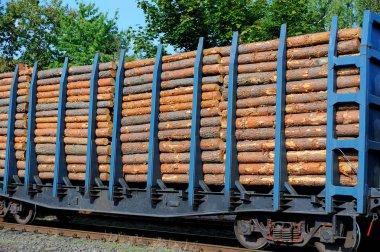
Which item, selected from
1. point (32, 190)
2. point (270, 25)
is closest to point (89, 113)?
point (32, 190)

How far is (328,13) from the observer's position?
38.7 meters

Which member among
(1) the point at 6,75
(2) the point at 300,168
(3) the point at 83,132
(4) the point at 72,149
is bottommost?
(2) the point at 300,168

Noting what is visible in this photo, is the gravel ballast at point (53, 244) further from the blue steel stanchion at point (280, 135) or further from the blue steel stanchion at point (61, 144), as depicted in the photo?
the blue steel stanchion at point (280, 135)

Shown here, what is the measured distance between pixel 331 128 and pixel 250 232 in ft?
7.11

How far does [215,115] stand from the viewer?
9.46 metres

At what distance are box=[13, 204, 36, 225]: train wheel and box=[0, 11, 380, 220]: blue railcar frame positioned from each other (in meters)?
0.51

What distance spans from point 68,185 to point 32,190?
43.2 inches

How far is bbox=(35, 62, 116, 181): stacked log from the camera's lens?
437 inches

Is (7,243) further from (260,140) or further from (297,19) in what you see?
(297,19)

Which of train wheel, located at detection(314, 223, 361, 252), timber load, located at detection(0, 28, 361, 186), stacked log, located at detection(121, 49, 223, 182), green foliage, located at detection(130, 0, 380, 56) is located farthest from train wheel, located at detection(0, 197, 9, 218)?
green foliage, located at detection(130, 0, 380, 56)

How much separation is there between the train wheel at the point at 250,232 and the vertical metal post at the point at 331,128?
1.36m

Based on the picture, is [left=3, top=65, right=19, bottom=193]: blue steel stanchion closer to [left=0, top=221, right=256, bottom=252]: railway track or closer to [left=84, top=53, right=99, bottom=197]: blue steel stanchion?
[left=0, top=221, right=256, bottom=252]: railway track

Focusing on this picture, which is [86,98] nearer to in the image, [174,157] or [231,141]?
[174,157]

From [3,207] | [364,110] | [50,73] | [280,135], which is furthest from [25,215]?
[364,110]
